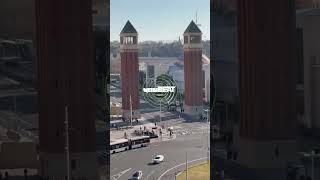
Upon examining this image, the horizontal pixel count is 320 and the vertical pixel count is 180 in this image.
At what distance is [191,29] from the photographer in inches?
1046

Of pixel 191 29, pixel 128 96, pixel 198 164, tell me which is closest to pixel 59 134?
pixel 198 164

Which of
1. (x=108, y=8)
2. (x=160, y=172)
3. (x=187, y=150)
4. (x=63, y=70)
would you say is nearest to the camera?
(x=63, y=70)

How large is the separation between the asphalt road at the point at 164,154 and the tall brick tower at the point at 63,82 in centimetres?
730

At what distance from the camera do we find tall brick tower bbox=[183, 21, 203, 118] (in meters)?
25.7

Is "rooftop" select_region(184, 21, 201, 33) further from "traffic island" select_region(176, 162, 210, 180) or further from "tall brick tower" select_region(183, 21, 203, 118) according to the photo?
"traffic island" select_region(176, 162, 210, 180)

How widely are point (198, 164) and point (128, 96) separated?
30.0 feet

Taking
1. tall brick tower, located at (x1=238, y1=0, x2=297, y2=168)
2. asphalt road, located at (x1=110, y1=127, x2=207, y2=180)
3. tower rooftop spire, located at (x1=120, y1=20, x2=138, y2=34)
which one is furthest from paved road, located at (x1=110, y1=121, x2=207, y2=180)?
tall brick tower, located at (x1=238, y1=0, x2=297, y2=168)

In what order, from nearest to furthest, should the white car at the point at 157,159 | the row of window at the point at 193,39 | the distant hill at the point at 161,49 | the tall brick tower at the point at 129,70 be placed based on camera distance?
1. the white car at the point at 157,159
2. the tall brick tower at the point at 129,70
3. the row of window at the point at 193,39
4. the distant hill at the point at 161,49

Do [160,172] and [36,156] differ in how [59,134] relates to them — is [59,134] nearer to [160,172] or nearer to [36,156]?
[36,156]

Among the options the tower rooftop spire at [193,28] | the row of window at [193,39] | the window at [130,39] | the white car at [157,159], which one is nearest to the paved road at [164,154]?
the white car at [157,159]

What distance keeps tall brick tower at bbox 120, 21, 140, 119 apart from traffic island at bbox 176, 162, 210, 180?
29.2ft

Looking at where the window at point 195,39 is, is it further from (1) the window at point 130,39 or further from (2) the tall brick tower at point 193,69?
(1) the window at point 130,39

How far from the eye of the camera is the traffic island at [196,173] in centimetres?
1459

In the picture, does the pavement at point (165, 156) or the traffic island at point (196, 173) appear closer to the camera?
the traffic island at point (196, 173)
